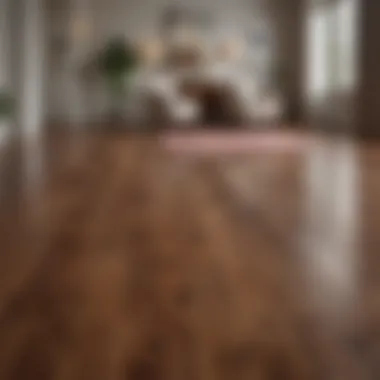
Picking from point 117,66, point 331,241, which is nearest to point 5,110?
point 117,66

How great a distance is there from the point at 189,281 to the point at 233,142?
5.94 metres

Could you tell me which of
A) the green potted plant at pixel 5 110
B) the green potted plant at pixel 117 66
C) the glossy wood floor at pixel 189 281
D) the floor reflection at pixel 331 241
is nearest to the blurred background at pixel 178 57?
the green potted plant at pixel 117 66

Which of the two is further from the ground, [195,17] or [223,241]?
[195,17]

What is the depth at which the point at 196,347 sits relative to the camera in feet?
4.22

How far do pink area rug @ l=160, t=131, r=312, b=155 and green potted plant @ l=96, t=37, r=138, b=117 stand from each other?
281 cm

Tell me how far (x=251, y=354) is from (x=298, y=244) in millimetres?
1035

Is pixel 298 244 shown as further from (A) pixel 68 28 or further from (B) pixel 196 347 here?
(A) pixel 68 28

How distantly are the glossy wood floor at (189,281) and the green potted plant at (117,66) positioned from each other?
7945mm

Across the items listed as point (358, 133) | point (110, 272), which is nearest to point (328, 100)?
point (358, 133)

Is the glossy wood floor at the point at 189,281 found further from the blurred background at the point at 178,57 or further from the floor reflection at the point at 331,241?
the blurred background at the point at 178,57

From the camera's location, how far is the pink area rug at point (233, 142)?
6.68 metres

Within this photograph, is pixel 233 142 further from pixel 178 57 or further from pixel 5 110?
pixel 178 57

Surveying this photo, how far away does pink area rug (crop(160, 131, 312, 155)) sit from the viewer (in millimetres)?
6680

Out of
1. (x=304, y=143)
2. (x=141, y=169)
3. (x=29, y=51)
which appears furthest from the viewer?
(x=29, y=51)
